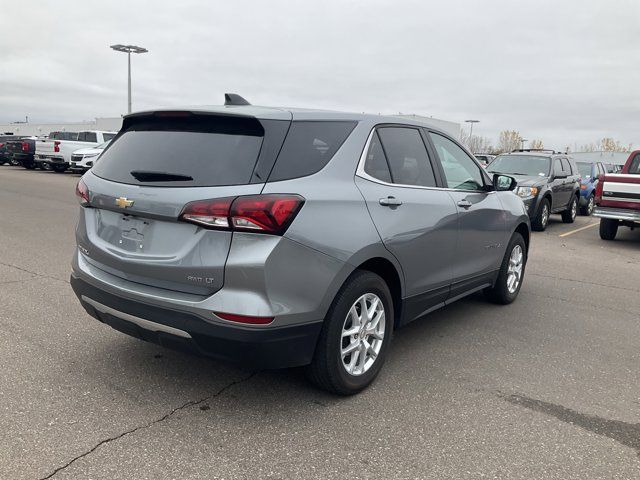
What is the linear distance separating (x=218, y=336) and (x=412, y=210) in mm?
1687

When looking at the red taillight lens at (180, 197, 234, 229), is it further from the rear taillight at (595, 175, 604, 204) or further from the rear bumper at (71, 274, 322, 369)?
the rear taillight at (595, 175, 604, 204)

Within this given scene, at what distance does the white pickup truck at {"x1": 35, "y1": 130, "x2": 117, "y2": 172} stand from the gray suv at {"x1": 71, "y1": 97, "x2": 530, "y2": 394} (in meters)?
23.4

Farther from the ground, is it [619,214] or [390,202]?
[390,202]

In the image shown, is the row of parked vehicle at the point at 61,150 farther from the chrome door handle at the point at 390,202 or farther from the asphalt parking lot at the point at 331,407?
the chrome door handle at the point at 390,202

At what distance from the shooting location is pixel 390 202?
3633 millimetres

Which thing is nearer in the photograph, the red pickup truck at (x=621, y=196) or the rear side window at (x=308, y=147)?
the rear side window at (x=308, y=147)

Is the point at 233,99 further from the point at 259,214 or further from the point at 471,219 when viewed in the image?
the point at 471,219

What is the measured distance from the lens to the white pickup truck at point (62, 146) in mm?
25062

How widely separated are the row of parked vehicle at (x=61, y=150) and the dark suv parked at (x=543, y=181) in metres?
17.4

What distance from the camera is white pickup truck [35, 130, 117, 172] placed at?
82.2 ft

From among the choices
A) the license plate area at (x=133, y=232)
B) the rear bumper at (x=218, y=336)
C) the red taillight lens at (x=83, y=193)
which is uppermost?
the red taillight lens at (x=83, y=193)

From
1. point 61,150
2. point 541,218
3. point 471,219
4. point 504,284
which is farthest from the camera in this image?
point 61,150

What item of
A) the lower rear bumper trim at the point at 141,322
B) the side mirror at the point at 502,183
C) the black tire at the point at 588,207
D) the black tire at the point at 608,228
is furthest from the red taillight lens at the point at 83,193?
the black tire at the point at 588,207

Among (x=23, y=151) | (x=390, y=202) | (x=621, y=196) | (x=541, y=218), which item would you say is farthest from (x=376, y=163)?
(x=23, y=151)
